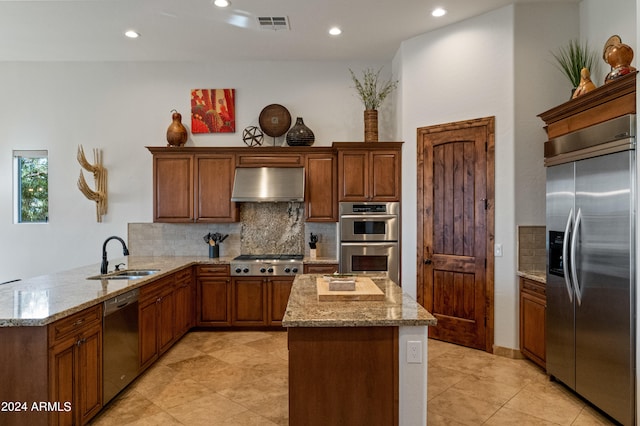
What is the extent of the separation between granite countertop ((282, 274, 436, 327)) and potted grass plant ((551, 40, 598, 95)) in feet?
9.34

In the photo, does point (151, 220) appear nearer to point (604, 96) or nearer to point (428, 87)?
point (428, 87)

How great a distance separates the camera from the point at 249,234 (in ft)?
17.5

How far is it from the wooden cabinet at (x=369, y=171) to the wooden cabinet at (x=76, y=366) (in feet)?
10.1

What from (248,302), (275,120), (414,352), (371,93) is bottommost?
(248,302)

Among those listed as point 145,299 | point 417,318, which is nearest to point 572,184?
point 417,318

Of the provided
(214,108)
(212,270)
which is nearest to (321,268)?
(212,270)

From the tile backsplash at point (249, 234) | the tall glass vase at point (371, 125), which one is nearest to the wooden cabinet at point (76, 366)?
the tile backsplash at point (249, 234)

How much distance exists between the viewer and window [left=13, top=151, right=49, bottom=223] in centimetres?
532

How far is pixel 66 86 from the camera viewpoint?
5.31 metres

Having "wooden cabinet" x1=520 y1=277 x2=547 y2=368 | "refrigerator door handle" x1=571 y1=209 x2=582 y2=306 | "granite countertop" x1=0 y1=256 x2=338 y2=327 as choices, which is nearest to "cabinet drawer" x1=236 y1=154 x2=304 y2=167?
"granite countertop" x1=0 y1=256 x2=338 y2=327

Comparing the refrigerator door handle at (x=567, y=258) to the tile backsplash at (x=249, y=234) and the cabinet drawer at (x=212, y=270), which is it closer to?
the tile backsplash at (x=249, y=234)

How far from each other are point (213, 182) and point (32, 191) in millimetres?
2707

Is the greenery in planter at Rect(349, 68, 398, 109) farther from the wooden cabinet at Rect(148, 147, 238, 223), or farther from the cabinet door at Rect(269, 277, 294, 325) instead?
the cabinet door at Rect(269, 277, 294, 325)

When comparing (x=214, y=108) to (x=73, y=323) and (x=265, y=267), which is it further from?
(x=73, y=323)
